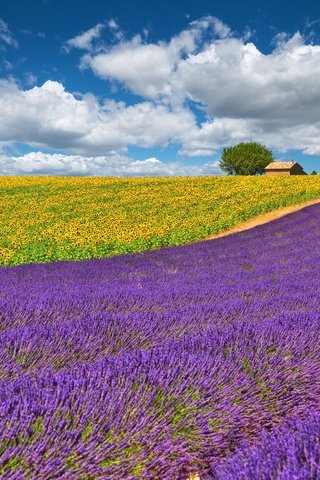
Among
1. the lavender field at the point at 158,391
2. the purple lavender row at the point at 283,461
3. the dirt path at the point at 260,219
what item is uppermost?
the purple lavender row at the point at 283,461

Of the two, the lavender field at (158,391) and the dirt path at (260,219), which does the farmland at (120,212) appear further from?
the lavender field at (158,391)

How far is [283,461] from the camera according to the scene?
4.78ft

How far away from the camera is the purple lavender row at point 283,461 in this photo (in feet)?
4.52

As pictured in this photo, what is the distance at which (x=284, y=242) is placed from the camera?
1266cm

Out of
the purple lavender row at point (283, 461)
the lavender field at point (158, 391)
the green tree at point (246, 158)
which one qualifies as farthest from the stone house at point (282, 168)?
the purple lavender row at point (283, 461)

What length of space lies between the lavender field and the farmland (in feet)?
36.3

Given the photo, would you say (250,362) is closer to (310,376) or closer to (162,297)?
(310,376)

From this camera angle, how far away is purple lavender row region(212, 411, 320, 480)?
1377 millimetres

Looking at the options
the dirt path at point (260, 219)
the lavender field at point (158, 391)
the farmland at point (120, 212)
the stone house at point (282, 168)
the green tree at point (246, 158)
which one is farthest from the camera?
the green tree at point (246, 158)

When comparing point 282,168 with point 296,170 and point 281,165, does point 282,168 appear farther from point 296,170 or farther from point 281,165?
point 296,170

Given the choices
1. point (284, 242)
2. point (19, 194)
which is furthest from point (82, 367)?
point (19, 194)

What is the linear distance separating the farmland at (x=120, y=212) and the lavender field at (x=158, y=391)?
11057mm

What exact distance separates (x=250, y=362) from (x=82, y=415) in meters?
1.12

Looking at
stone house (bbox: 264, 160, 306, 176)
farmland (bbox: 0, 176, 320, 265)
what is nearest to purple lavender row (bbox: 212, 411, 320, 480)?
farmland (bbox: 0, 176, 320, 265)
